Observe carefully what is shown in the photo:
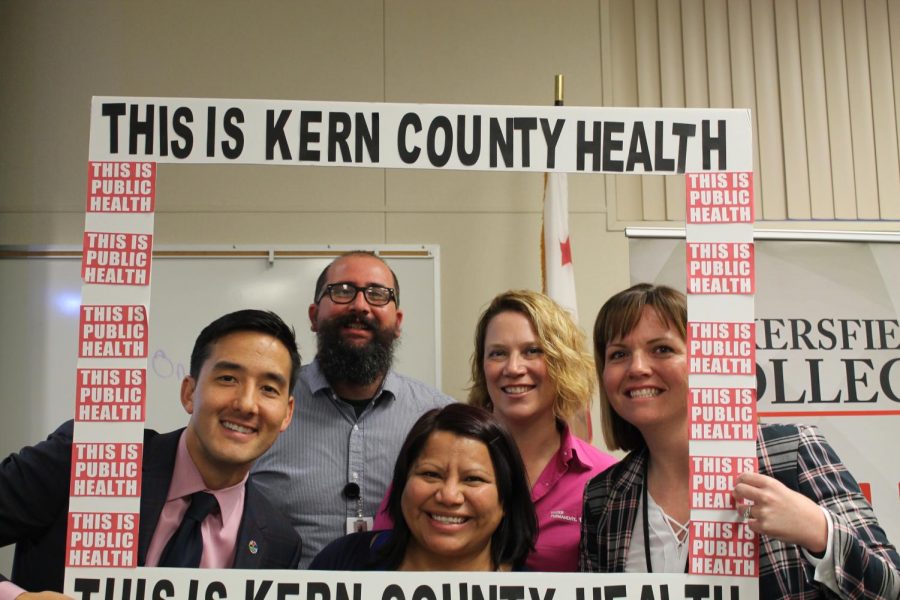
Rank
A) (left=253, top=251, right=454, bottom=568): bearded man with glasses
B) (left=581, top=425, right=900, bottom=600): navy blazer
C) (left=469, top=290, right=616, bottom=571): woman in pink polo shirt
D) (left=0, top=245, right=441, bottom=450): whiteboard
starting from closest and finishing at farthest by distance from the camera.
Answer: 1. (left=581, top=425, right=900, bottom=600): navy blazer
2. (left=469, top=290, right=616, bottom=571): woman in pink polo shirt
3. (left=253, top=251, right=454, bottom=568): bearded man with glasses
4. (left=0, top=245, right=441, bottom=450): whiteboard

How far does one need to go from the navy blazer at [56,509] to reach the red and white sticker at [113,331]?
0.30 meters

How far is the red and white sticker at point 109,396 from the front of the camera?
1.85 m

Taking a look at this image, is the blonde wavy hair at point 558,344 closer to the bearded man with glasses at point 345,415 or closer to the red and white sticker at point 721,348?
the bearded man with glasses at point 345,415

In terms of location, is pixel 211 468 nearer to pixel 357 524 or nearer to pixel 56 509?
pixel 56 509

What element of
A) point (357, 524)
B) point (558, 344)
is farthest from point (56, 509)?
point (558, 344)

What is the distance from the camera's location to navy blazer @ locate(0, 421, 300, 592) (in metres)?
2.01

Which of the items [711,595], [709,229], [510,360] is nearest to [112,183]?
[510,360]

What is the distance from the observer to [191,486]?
78.4 inches

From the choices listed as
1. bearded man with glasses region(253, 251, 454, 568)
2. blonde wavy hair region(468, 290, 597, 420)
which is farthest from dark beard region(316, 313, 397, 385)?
blonde wavy hair region(468, 290, 597, 420)

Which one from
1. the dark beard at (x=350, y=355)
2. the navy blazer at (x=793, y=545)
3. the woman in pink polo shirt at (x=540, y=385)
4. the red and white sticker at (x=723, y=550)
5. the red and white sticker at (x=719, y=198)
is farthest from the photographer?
the dark beard at (x=350, y=355)

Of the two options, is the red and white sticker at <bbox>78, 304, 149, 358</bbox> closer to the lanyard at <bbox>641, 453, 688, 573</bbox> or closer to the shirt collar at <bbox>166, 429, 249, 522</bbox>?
the shirt collar at <bbox>166, 429, 249, 522</bbox>

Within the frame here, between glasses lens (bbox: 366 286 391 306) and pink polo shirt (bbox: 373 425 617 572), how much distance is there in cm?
70

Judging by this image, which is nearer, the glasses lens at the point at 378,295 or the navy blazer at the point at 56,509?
the navy blazer at the point at 56,509

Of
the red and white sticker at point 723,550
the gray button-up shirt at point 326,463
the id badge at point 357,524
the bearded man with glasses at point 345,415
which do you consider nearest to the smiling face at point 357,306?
the bearded man with glasses at point 345,415
